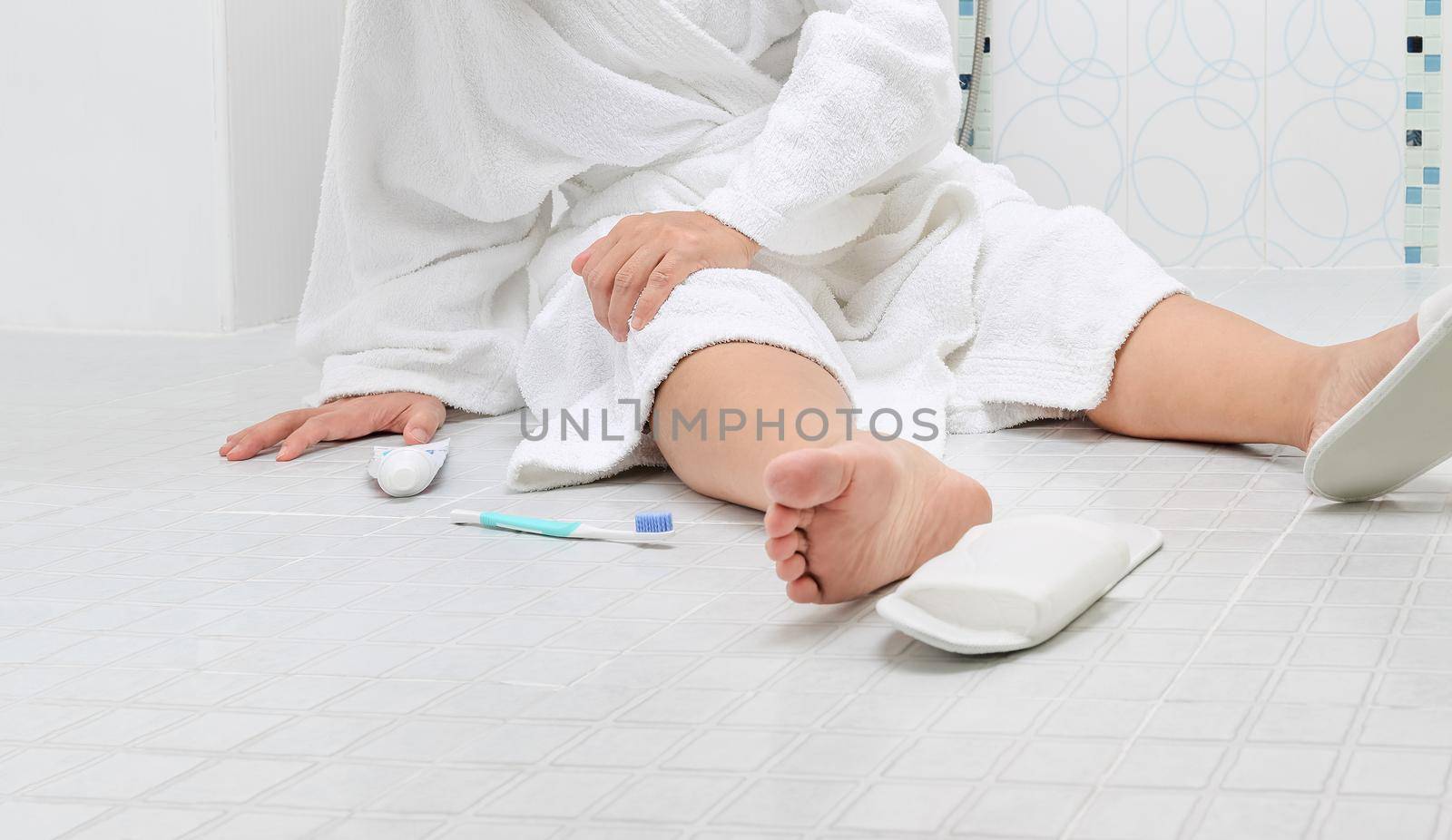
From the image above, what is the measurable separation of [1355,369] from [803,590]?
1.57 feet

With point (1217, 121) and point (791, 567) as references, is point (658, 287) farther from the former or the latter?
point (1217, 121)

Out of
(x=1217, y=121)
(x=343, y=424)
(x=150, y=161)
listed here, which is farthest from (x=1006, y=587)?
(x=1217, y=121)

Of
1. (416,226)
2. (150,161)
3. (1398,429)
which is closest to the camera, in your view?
(1398,429)

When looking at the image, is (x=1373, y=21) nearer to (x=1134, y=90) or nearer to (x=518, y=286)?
(x=1134, y=90)

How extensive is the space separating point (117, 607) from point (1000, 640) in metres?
0.51

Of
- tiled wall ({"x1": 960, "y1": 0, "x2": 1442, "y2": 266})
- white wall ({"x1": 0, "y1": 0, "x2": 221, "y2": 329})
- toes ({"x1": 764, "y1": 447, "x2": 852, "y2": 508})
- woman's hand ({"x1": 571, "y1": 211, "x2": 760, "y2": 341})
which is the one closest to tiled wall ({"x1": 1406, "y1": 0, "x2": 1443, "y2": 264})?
tiled wall ({"x1": 960, "y1": 0, "x2": 1442, "y2": 266})

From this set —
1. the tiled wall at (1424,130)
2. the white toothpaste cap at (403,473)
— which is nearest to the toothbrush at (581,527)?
the white toothpaste cap at (403,473)

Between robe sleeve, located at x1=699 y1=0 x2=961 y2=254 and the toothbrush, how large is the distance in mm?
297

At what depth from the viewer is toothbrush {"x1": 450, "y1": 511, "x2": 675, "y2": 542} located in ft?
3.14

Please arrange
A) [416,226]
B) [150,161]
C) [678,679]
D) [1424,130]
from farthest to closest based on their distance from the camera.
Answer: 1. [1424,130]
2. [150,161]
3. [416,226]
4. [678,679]

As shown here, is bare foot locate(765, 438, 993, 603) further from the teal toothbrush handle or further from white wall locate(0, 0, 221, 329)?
white wall locate(0, 0, 221, 329)

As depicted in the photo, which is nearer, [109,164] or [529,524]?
[529,524]

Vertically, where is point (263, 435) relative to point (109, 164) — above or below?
below

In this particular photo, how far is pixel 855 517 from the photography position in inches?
30.6
